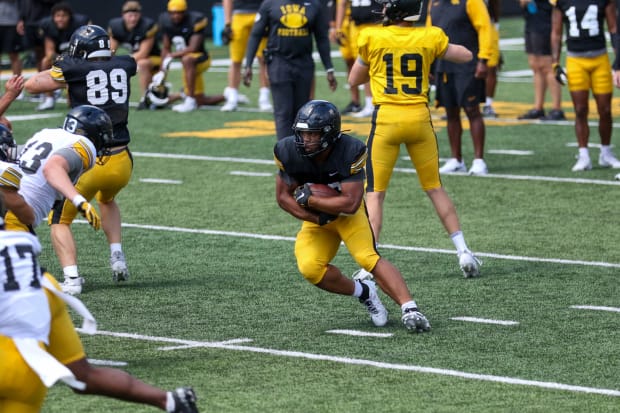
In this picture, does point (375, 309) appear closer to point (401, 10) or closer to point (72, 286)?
point (72, 286)

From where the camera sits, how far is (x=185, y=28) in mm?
18766

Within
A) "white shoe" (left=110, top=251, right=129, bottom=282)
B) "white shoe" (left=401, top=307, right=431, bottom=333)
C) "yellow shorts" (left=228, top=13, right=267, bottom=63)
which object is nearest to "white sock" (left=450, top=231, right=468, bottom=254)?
"white shoe" (left=401, top=307, right=431, bottom=333)

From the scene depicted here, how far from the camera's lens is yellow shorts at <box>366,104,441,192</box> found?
909 cm

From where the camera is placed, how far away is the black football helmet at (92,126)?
7449mm

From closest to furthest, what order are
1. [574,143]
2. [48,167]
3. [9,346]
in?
[9,346] < [48,167] < [574,143]

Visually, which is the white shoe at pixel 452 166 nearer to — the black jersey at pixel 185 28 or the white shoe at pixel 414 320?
the white shoe at pixel 414 320

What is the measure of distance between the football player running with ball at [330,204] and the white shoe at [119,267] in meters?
1.74

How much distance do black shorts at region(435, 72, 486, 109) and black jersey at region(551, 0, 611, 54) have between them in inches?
36.9

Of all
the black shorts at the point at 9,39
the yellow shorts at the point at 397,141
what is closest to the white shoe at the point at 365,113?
the black shorts at the point at 9,39

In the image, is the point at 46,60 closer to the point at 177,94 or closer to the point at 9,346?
Answer: the point at 177,94

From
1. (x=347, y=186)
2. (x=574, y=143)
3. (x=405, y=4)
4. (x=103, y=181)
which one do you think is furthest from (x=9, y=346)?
(x=574, y=143)

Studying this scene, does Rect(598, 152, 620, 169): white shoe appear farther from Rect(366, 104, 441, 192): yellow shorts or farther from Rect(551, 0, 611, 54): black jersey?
Rect(366, 104, 441, 192): yellow shorts

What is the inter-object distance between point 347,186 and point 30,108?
12.0m

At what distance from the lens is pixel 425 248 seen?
10.2 meters
